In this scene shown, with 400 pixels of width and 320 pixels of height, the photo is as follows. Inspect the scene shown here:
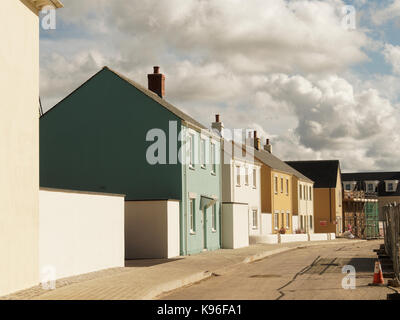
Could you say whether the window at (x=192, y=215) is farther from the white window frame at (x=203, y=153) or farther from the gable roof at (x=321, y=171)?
the gable roof at (x=321, y=171)

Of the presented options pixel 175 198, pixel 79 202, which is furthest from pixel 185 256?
pixel 79 202

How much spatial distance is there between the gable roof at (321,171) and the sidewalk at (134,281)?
49021mm

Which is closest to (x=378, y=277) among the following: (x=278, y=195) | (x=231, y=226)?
(x=231, y=226)

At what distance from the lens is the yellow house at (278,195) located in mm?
51938

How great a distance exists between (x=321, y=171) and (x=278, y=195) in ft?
72.7

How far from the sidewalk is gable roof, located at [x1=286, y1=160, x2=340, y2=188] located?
49021 mm

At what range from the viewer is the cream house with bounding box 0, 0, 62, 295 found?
14.0 meters

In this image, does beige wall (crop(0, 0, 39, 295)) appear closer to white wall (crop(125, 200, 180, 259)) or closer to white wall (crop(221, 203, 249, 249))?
white wall (crop(125, 200, 180, 259))

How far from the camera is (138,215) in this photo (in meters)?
26.3

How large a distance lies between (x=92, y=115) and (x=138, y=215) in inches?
228

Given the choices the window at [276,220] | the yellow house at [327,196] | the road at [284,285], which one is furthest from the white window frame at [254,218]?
the yellow house at [327,196]

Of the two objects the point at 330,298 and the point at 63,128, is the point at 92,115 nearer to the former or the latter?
the point at 63,128

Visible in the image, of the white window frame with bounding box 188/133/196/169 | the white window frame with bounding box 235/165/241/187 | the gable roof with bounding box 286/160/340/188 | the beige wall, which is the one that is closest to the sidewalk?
the beige wall

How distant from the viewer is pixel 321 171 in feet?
246
